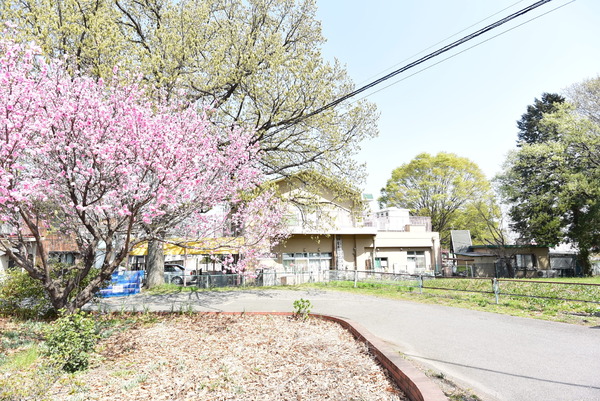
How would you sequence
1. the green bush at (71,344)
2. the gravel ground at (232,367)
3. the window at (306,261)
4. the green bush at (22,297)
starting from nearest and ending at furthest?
the gravel ground at (232,367)
the green bush at (71,344)
the green bush at (22,297)
the window at (306,261)

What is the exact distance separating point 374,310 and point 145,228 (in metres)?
7.19

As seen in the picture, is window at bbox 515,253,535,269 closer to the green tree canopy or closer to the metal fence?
the metal fence

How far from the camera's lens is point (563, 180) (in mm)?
31078

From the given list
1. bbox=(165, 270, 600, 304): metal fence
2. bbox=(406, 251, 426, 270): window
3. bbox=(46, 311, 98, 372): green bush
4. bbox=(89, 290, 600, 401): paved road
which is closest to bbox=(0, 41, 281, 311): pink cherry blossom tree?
bbox=(46, 311, 98, 372): green bush

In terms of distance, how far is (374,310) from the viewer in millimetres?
11148

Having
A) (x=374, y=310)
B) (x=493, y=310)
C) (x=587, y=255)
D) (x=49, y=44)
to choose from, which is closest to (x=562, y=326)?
(x=493, y=310)

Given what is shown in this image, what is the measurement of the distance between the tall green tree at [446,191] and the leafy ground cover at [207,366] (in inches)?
1455

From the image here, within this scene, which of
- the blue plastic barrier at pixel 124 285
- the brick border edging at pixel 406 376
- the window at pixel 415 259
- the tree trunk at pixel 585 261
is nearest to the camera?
the brick border edging at pixel 406 376

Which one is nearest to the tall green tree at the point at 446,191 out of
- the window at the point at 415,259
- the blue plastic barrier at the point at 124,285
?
the window at the point at 415,259

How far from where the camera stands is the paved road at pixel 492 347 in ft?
15.2

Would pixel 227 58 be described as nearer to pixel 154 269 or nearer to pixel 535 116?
pixel 154 269

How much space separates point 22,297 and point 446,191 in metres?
40.6

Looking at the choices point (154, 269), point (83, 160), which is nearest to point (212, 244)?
point (83, 160)

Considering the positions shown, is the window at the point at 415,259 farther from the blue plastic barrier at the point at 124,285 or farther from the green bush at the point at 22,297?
the green bush at the point at 22,297
